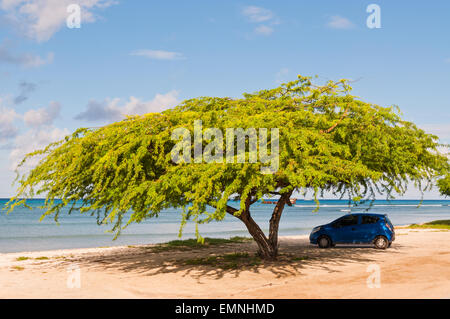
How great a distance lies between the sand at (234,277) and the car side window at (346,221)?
6.52 ft

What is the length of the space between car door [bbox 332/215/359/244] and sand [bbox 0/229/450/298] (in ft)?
5.12

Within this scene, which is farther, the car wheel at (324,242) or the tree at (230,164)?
the car wheel at (324,242)

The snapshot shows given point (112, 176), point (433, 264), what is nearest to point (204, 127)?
point (112, 176)

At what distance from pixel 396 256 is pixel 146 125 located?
11.5 meters

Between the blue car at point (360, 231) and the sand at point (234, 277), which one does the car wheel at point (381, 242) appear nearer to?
the blue car at point (360, 231)

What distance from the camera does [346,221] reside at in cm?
2119

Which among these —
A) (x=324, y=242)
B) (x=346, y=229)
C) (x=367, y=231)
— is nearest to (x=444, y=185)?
(x=367, y=231)

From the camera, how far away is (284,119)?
1211cm

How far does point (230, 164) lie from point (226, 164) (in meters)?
0.10


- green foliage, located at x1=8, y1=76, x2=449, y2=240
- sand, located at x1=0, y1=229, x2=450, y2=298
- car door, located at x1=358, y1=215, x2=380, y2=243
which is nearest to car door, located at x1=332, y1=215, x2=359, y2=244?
car door, located at x1=358, y1=215, x2=380, y2=243

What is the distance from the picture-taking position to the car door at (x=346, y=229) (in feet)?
68.4

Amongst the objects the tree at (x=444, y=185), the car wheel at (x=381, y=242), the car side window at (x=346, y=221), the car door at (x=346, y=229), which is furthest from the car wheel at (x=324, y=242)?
the tree at (x=444, y=185)

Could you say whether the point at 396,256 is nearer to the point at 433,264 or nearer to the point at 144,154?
the point at 433,264
